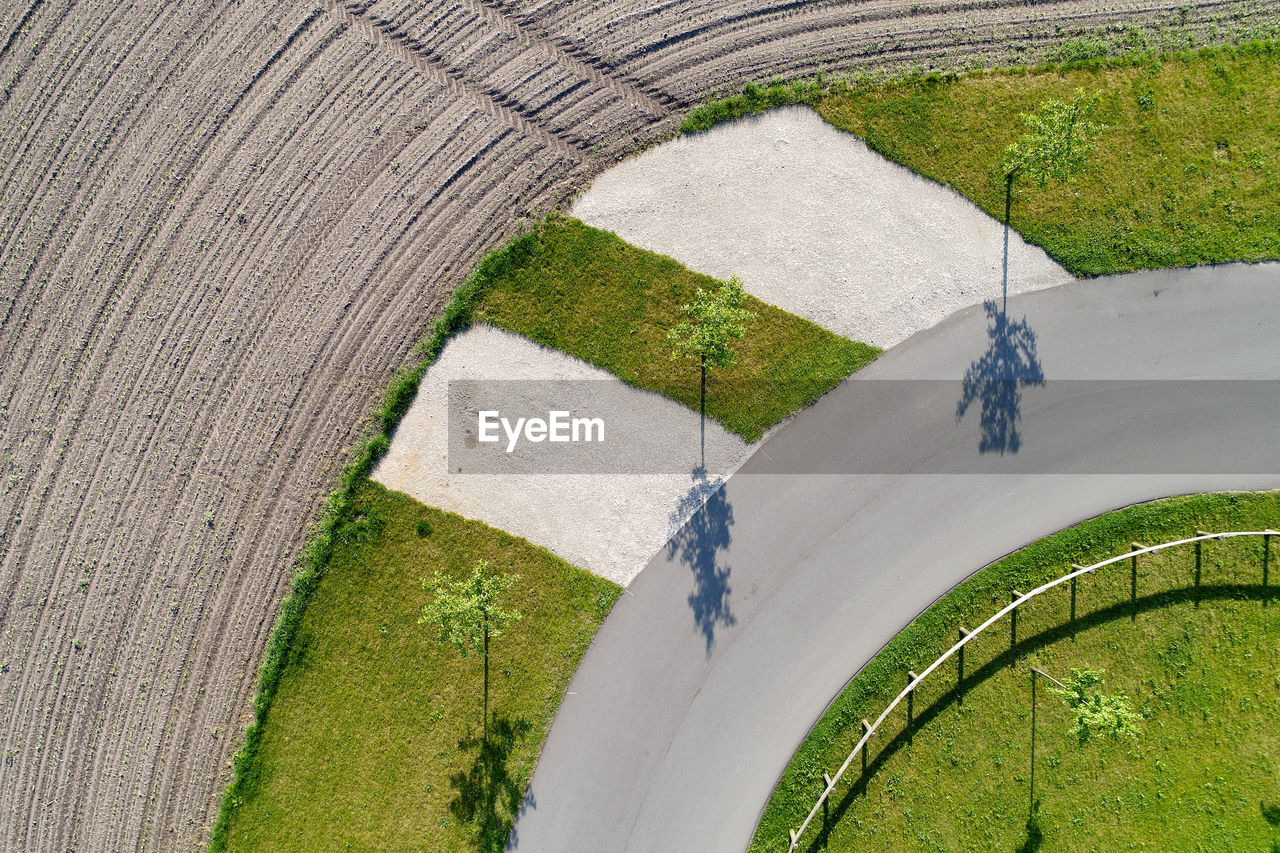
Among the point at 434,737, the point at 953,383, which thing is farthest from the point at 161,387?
the point at 953,383

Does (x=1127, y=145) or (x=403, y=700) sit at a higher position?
(x=1127, y=145)

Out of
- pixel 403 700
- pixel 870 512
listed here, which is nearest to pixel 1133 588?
pixel 870 512

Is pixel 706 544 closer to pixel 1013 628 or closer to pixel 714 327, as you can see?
pixel 714 327

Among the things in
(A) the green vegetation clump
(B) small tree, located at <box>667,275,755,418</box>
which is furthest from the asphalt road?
(A) the green vegetation clump

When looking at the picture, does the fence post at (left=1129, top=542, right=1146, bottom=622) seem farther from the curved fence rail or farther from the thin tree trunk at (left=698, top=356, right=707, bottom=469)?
the thin tree trunk at (left=698, top=356, right=707, bottom=469)

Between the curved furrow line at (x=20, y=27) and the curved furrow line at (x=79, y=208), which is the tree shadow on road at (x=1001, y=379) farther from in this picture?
the curved furrow line at (x=20, y=27)

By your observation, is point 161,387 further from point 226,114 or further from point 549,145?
point 549,145
